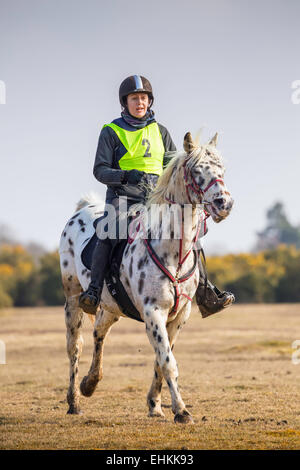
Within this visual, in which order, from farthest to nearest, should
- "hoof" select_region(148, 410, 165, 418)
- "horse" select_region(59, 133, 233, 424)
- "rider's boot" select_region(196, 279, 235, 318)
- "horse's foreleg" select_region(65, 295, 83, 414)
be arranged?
"horse's foreleg" select_region(65, 295, 83, 414)
"rider's boot" select_region(196, 279, 235, 318)
"hoof" select_region(148, 410, 165, 418)
"horse" select_region(59, 133, 233, 424)

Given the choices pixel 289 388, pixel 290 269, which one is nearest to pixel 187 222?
pixel 289 388

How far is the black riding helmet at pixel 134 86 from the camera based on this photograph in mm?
8234

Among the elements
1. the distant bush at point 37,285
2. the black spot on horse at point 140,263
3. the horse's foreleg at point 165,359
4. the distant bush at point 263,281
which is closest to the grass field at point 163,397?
the horse's foreleg at point 165,359

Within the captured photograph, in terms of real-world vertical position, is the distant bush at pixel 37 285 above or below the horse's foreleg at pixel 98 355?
below

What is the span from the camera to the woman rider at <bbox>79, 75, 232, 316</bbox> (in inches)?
317

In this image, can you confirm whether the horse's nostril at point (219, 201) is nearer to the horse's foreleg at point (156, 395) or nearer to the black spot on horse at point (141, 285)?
the black spot on horse at point (141, 285)

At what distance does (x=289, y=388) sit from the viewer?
10.7 metres

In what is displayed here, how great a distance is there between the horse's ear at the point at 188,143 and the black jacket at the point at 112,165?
0.76 metres

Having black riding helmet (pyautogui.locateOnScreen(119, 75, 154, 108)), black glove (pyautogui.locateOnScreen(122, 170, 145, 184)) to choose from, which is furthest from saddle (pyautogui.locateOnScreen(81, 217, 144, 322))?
black riding helmet (pyautogui.locateOnScreen(119, 75, 154, 108))

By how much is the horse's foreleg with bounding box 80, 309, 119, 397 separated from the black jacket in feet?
5.54

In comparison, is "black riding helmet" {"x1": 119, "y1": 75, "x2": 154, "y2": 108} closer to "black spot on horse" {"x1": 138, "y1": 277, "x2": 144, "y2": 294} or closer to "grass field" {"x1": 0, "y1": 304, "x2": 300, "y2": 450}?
"black spot on horse" {"x1": 138, "y1": 277, "x2": 144, "y2": 294}

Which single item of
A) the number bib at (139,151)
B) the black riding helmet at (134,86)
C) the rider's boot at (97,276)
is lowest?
the rider's boot at (97,276)

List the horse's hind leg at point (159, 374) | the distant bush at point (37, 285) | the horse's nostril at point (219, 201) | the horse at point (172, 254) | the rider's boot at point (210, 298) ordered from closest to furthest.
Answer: the horse's nostril at point (219, 201) < the horse at point (172, 254) < the horse's hind leg at point (159, 374) < the rider's boot at point (210, 298) < the distant bush at point (37, 285)
